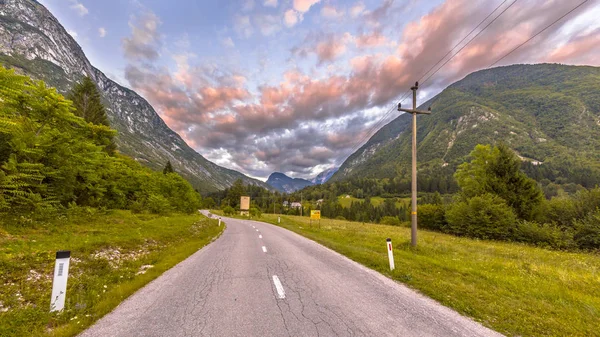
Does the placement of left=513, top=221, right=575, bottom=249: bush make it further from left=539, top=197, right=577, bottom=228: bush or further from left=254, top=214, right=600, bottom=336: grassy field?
left=254, top=214, right=600, bottom=336: grassy field

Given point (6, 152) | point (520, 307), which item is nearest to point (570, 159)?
point (520, 307)

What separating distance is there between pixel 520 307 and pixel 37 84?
22470mm

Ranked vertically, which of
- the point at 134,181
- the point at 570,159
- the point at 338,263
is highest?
the point at 570,159

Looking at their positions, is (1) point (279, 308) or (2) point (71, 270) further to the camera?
(2) point (71, 270)

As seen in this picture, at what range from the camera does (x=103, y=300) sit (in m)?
5.79

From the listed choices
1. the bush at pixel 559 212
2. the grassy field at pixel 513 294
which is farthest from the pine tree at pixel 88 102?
the bush at pixel 559 212

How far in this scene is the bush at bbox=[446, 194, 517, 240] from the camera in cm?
3093

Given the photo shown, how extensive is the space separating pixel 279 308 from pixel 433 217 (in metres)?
56.0

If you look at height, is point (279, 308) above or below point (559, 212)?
below

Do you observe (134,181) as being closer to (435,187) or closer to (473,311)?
(473,311)

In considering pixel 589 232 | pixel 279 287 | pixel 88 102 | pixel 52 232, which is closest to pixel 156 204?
pixel 52 232

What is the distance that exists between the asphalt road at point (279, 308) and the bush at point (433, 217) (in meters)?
48.4

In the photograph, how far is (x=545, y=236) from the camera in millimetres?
26828

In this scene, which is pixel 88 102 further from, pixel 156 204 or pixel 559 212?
pixel 559 212
